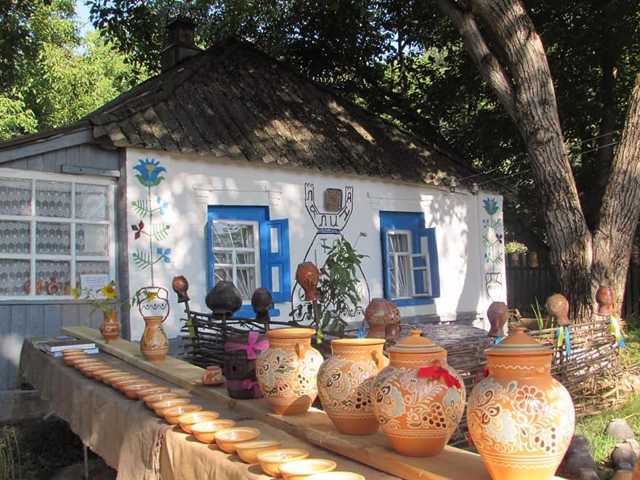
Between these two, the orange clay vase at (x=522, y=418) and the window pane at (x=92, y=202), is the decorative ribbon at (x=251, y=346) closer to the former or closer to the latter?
the orange clay vase at (x=522, y=418)

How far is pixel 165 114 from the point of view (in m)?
7.51

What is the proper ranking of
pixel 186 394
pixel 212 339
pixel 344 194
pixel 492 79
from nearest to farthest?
pixel 186 394 < pixel 212 339 < pixel 492 79 < pixel 344 194

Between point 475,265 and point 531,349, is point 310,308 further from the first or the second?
point 475,265

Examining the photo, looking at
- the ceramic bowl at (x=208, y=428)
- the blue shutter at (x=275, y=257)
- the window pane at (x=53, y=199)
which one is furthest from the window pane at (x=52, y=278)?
the ceramic bowl at (x=208, y=428)

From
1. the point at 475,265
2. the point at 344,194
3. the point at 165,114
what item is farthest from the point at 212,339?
the point at 475,265

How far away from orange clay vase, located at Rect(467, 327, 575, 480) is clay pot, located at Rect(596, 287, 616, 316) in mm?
4917

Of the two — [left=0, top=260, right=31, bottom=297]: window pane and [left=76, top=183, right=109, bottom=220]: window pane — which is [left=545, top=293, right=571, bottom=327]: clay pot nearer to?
[left=76, top=183, right=109, bottom=220]: window pane

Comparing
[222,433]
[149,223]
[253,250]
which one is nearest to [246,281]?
[253,250]

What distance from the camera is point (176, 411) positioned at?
9.00 feet

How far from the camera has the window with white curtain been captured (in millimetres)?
6230

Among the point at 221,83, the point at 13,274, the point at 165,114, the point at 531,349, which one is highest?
the point at 221,83

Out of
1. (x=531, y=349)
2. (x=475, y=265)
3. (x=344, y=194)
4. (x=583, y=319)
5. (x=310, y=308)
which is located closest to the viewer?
(x=531, y=349)

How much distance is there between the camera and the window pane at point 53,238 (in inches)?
252

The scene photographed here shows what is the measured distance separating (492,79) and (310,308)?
194 inches
